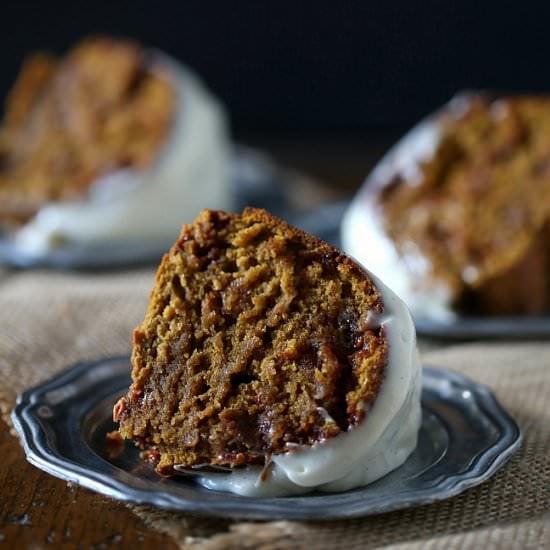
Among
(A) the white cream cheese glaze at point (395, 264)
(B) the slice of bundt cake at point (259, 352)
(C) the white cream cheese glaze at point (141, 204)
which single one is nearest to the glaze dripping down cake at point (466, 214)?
(A) the white cream cheese glaze at point (395, 264)

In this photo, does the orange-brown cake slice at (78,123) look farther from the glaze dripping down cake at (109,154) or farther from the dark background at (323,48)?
the dark background at (323,48)

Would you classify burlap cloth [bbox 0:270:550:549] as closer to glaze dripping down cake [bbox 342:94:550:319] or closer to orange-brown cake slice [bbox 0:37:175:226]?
glaze dripping down cake [bbox 342:94:550:319]

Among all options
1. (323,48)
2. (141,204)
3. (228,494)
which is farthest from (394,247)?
(323,48)

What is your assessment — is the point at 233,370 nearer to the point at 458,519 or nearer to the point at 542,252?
the point at 458,519

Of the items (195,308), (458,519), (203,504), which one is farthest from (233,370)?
(458,519)

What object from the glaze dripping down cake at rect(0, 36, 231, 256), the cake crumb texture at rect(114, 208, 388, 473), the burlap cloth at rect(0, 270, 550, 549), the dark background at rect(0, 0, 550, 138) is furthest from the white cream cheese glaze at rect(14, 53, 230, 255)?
the dark background at rect(0, 0, 550, 138)

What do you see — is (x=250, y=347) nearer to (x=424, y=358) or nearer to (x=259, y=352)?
(x=259, y=352)

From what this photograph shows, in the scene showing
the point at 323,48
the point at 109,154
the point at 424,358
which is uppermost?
the point at 323,48
